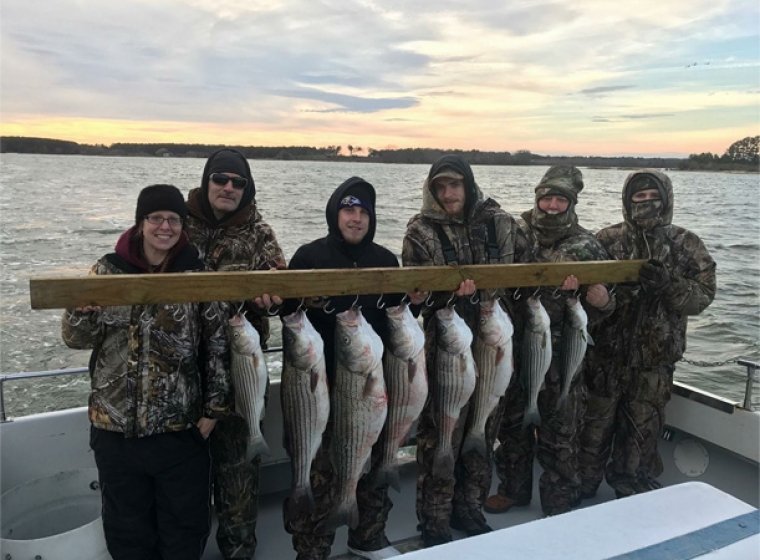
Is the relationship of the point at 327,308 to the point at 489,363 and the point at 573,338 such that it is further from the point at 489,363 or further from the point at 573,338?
the point at 573,338

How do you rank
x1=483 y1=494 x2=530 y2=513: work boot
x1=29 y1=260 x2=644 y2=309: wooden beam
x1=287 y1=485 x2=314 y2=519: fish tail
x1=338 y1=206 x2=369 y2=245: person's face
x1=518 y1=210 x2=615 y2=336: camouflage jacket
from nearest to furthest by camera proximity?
x1=29 y1=260 x2=644 y2=309: wooden beam → x1=287 y1=485 x2=314 y2=519: fish tail → x1=338 y1=206 x2=369 y2=245: person's face → x1=518 y1=210 x2=615 y2=336: camouflage jacket → x1=483 y1=494 x2=530 y2=513: work boot

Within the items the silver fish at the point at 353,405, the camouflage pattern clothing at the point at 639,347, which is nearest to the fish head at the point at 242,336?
the silver fish at the point at 353,405

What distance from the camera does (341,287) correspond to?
10.6 ft

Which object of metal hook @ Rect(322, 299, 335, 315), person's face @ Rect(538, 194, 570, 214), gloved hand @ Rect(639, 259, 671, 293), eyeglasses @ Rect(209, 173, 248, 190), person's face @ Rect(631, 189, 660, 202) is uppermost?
eyeglasses @ Rect(209, 173, 248, 190)

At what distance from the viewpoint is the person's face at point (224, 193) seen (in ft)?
12.5

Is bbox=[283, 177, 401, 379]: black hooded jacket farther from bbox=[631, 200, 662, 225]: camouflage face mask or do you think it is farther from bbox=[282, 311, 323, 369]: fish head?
bbox=[631, 200, 662, 225]: camouflage face mask

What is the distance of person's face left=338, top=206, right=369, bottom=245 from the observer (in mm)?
3725

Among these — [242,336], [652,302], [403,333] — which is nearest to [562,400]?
[652,302]

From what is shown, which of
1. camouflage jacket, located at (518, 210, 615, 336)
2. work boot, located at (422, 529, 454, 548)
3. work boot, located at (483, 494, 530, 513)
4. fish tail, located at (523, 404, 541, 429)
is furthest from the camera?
work boot, located at (483, 494, 530, 513)

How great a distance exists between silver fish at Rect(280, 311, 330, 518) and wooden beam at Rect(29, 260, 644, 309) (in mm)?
220

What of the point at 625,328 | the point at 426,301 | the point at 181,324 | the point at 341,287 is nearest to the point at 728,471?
the point at 625,328

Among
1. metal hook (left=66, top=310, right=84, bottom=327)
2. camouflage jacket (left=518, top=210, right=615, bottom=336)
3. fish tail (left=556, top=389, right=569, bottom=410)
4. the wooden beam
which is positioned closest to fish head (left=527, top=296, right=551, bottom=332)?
the wooden beam

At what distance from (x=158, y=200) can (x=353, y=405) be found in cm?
157

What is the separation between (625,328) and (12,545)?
14.5 feet
